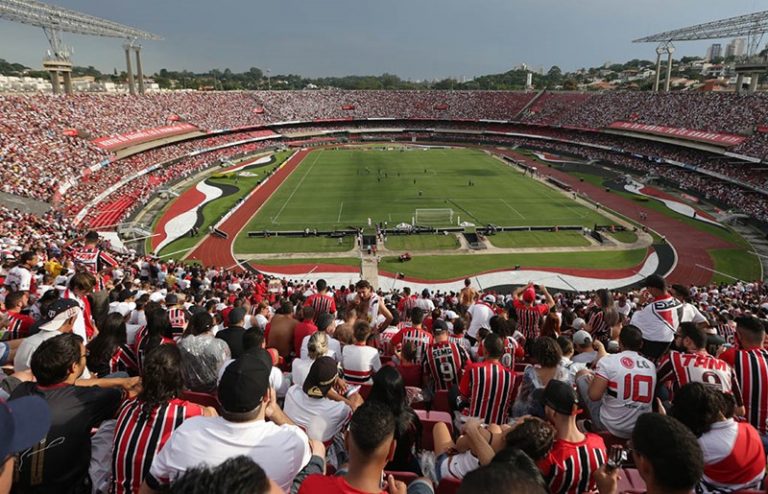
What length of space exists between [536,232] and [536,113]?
56.2m

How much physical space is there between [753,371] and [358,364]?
4763 mm

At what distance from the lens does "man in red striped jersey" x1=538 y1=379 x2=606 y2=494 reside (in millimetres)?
3785

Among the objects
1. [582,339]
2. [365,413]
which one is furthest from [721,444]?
[582,339]

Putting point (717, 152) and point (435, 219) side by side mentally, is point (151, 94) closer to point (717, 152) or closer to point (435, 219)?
point (435, 219)

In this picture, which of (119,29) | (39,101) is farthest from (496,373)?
(119,29)

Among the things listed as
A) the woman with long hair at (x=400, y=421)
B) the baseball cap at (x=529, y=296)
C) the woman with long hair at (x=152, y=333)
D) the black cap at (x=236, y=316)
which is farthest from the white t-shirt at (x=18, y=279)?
the baseball cap at (x=529, y=296)

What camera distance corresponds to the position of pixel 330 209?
4288 centimetres

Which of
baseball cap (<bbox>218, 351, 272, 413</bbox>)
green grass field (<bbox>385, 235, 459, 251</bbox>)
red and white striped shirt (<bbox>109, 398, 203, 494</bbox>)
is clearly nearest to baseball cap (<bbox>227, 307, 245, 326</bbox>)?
red and white striped shirt (<bbox>109, 398, 203, 494</bbox>)

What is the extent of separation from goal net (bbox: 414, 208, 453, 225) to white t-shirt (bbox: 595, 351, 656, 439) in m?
32.7

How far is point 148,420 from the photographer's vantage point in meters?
3.73

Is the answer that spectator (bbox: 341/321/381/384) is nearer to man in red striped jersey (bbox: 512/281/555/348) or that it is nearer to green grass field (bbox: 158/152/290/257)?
man in red striped jersey (bbox: 512/281/555/348)

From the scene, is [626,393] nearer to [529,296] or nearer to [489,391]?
[489,391]

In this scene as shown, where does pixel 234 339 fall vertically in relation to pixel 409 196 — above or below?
above

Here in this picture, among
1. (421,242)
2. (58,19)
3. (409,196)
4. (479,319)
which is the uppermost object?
(58,19)
